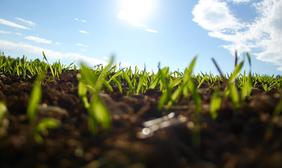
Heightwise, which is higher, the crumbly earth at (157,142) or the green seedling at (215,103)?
the green seedling at (215,103)

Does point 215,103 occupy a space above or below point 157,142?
above

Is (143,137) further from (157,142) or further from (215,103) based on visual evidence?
(215,103)

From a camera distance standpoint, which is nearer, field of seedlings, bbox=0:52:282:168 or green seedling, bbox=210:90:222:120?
field of seedlings, bbox=0:52:282:168

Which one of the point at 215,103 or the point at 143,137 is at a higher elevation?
the point at 215,103

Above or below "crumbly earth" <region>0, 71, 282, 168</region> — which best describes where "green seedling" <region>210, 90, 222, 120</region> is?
above

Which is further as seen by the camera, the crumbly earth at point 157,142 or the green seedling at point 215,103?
the green seedling at point 215,103

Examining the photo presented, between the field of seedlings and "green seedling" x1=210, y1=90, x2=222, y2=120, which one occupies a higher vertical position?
"green seedling" x1=210, y1=90, x2=222, y2=120

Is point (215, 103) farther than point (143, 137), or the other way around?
point (215, 103)

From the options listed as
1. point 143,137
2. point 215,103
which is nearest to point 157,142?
point 143,137

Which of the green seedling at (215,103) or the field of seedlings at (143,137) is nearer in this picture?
the field of seedlings at (143,137)
